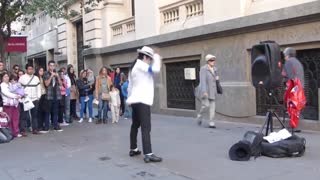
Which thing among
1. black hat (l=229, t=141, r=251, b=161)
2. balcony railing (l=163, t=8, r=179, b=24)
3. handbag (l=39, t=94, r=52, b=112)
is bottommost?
black hat (l=229, t=141, r=251, b=161)

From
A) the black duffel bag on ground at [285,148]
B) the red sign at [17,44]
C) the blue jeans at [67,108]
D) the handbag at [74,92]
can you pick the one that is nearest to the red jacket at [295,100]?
the black duffel bag on ground at [285,148]

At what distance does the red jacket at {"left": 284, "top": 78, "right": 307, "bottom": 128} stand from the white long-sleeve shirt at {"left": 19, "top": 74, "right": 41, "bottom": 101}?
594 cm

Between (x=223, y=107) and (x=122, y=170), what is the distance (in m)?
6.29

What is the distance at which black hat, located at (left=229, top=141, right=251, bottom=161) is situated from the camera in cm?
773

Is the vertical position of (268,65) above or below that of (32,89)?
above

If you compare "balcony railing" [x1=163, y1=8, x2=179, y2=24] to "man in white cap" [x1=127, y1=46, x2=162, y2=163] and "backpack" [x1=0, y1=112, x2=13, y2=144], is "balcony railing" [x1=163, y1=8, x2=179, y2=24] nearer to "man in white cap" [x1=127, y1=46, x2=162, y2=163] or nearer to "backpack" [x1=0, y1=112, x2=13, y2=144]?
"backpack" [x1=0, y1=112, x2=13, y2=144]

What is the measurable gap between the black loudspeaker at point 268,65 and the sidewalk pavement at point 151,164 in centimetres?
127

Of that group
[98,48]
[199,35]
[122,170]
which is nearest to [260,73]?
[122,170]

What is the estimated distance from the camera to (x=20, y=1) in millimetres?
14930

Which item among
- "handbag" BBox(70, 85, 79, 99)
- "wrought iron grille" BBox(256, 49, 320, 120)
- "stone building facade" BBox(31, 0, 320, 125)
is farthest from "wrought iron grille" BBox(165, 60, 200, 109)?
"wrought iron grille" BBox(256, 49, 320, 120)

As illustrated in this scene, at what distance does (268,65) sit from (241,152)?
1.47m

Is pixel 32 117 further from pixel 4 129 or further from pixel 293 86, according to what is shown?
pixel 293 86

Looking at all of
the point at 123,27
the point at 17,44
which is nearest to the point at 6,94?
the point at 123,27

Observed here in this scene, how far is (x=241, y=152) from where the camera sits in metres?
7.81
